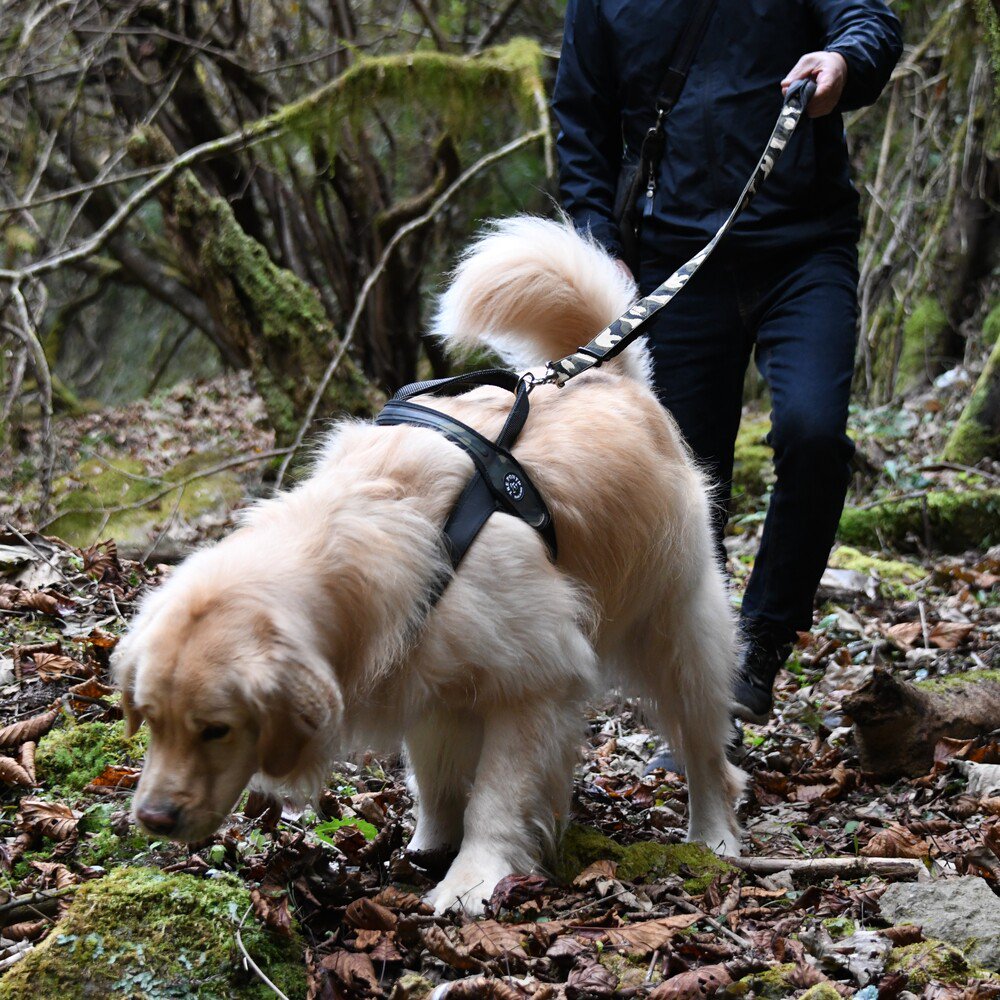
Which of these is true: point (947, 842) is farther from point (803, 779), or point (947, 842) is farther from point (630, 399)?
point (630, 399)

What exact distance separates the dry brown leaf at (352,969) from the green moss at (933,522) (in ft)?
17.4

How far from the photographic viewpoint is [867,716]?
387 centimetres

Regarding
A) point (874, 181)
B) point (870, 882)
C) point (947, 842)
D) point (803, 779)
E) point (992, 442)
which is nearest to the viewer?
point (870, 882)

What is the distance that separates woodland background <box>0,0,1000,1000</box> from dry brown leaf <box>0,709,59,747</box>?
1cm

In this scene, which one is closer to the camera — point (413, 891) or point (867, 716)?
point (413, 891)

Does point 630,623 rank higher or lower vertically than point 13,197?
lower

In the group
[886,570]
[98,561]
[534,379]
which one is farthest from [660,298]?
[886,570]

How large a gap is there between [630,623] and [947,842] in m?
1.14

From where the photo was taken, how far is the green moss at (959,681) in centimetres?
412

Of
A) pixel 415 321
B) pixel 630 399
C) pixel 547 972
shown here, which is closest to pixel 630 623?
pixel 630 399

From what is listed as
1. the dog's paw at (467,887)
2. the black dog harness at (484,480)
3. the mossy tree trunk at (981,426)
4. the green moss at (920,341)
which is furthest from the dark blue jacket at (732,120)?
the green moss at (920,341)

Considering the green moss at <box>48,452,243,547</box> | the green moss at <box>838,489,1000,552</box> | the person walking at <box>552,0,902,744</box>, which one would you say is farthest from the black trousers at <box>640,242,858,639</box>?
the green moss at <box>48,452,243,547</box>

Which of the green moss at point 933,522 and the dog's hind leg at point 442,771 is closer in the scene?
the dog's hind leg at point 442,771

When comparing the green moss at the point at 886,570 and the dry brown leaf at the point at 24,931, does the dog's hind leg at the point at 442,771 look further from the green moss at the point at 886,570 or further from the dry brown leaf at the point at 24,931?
the green moss at the point at 886,570
